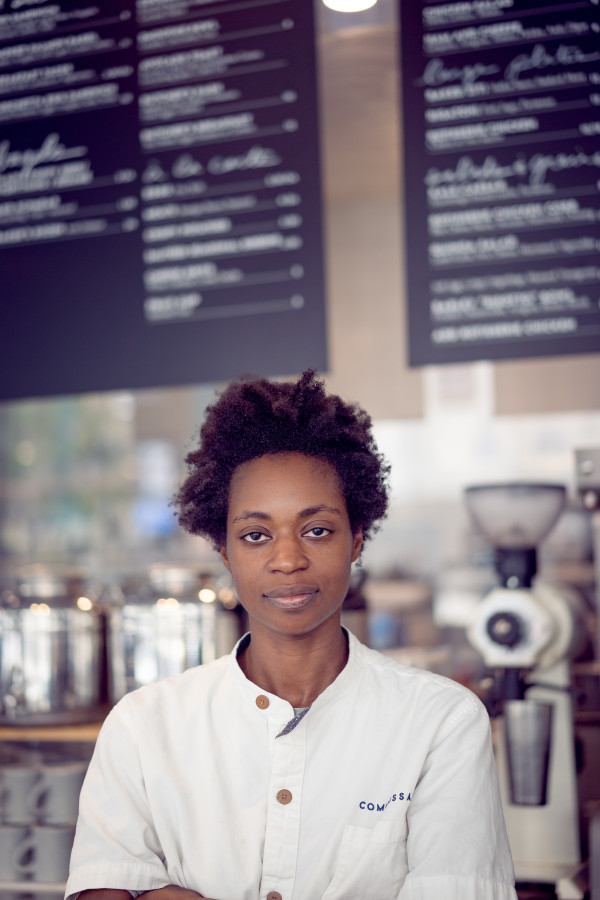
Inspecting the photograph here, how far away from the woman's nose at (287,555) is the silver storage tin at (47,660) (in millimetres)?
863

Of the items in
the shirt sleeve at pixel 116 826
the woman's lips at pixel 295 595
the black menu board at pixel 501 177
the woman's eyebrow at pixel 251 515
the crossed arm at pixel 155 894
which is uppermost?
the black menu board at pixel 501 177

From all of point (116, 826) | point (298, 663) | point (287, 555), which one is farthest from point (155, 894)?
point (287, 555)

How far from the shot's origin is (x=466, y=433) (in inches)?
193

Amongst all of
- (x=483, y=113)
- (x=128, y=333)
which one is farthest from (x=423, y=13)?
(x=128, y=333)

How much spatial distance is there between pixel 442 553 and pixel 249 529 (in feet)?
11.7

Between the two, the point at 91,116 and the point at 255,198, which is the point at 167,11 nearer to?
the point at 91,116

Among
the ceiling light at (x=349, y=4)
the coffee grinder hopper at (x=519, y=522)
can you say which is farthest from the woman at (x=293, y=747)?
the ceiling light at (x=349, y=4)

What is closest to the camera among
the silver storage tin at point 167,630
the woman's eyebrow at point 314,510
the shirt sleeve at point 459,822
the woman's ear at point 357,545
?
the shirt sleeve at point 459,822

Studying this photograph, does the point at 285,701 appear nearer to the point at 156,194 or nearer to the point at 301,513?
the point at 301,513

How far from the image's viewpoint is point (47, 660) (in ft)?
6.39

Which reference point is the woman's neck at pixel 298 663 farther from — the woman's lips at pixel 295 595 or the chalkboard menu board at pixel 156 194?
the chalkboard menu board at pixel 156 194

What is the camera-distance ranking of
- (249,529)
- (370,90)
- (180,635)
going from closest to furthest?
(249,529)
(180,635)
(370,90)

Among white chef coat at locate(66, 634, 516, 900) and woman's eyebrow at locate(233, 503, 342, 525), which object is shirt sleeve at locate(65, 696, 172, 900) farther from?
woman's eyebrow at locate(233, 503, 342, 525)

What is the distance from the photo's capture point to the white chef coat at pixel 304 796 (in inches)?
47.3
